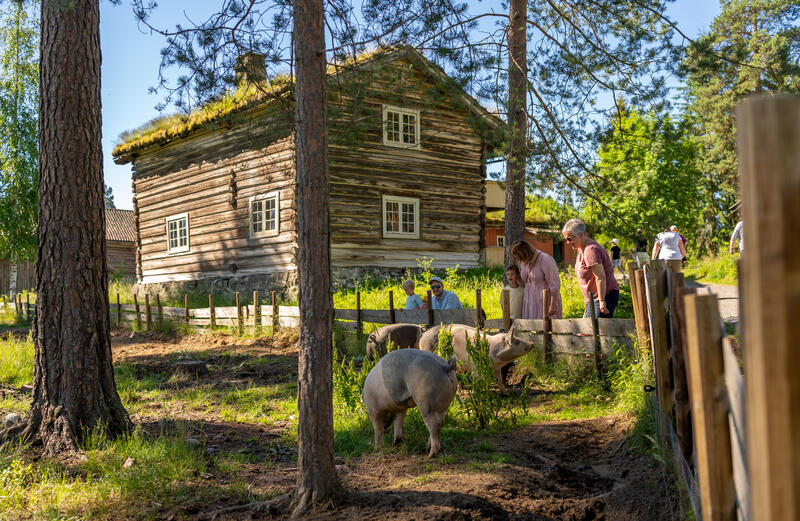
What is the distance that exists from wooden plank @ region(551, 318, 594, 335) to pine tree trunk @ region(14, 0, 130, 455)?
4.87 meters

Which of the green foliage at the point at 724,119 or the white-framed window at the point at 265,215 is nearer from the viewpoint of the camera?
the white-framed window at the point at 265,215

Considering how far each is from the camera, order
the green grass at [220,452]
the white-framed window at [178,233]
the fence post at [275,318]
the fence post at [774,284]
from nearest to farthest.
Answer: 1. the fence post at [774,284]
2. the green grass at [220,452]
3. the fence post at [275,318]
4. the white-framed window at [178,233]

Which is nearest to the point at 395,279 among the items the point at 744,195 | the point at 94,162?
the point at 94,162

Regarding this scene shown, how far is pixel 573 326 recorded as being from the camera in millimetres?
7461

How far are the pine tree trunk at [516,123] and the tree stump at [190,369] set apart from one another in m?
5.27

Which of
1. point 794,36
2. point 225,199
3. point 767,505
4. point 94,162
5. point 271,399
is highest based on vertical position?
point 794,36

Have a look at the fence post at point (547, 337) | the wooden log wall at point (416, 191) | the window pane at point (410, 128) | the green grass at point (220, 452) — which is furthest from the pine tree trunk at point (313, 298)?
the window pane at point (410, 128)

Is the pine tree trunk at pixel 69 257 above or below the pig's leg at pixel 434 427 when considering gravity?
above

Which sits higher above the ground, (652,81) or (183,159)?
(183,159)

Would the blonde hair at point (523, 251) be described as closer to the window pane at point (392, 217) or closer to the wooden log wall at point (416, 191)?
the wooden log wall at point (416, 191)

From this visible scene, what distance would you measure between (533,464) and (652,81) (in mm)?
7204

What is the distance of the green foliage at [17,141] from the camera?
2245 centimetres

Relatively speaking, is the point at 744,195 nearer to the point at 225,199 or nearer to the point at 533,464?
the point at 533,464

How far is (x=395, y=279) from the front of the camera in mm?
17781
